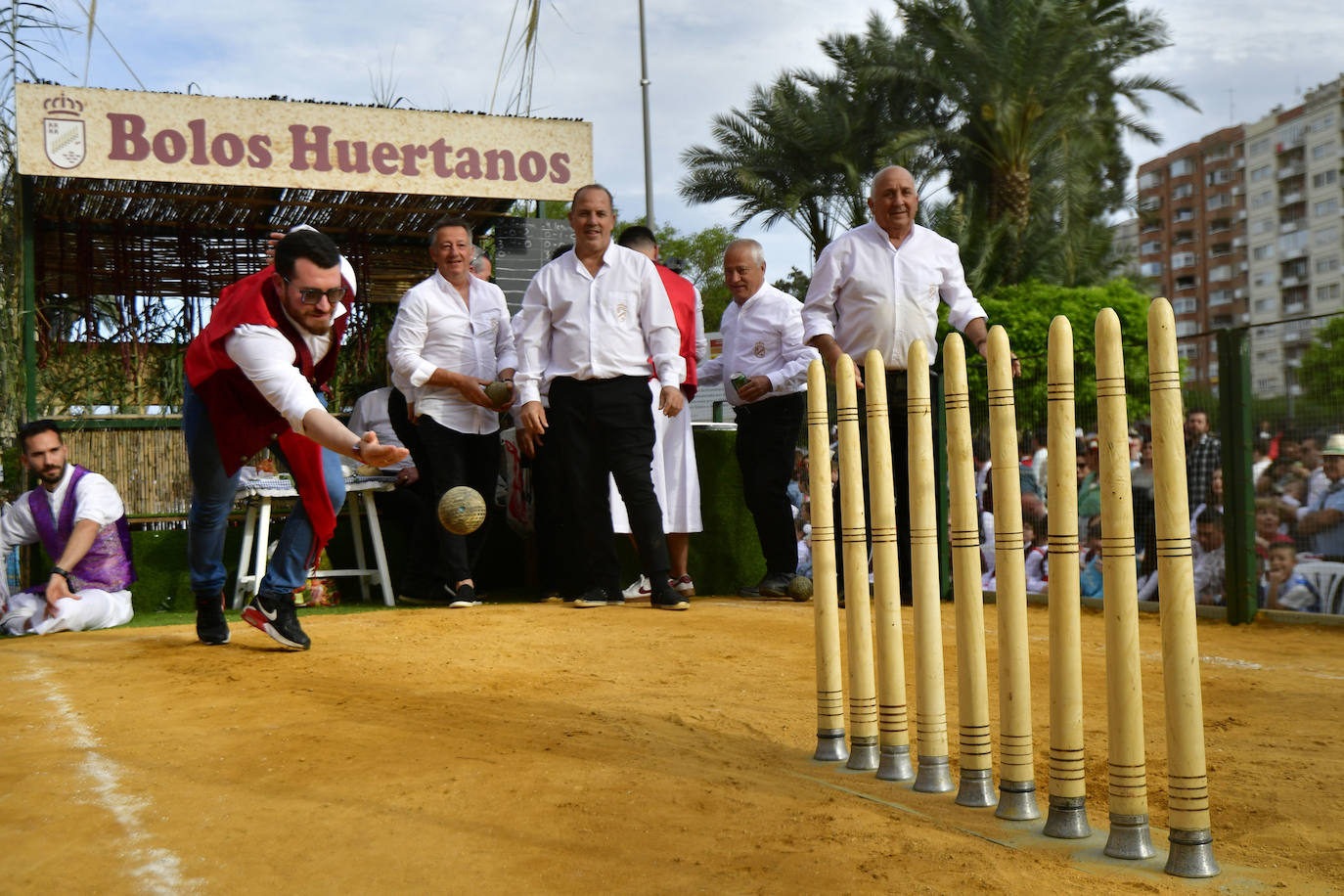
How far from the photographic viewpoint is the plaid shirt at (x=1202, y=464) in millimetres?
7336

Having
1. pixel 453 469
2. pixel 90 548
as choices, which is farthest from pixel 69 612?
pixel 453 469

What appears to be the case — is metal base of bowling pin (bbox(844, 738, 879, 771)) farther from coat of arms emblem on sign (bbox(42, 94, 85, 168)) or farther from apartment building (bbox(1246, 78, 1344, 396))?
apartment building (bbox(1246, 78, 1344, 396))

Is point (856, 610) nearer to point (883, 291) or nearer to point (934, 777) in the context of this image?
point (934, 777)

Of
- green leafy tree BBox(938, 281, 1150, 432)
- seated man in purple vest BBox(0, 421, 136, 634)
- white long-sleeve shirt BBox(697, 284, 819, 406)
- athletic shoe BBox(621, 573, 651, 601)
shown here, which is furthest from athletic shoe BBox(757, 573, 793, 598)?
green leafy tree BBox(938, 281, 1150, 432)

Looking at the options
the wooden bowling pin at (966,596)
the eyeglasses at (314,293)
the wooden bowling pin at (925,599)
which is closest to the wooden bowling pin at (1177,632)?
the wooden bowling pin at (966,596)

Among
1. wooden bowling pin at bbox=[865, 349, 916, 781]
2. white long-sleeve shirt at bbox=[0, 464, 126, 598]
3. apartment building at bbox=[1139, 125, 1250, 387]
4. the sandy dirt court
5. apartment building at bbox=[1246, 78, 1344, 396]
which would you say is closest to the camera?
the sandy dirt court

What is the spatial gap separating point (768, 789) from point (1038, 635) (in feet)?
11.6

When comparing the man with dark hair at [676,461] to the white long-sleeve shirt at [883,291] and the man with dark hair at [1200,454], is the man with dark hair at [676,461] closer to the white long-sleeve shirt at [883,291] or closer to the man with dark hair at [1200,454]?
the white long-sleeve shirt at [883,291]

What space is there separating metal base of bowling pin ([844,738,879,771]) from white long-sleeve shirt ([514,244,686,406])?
3716 millimetres

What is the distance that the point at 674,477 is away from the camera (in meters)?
8.31

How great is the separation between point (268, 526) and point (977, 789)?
231 inches

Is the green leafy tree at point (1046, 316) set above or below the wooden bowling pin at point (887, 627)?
above

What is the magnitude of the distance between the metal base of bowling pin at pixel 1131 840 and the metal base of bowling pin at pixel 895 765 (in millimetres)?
795

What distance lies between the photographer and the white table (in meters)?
7.89
